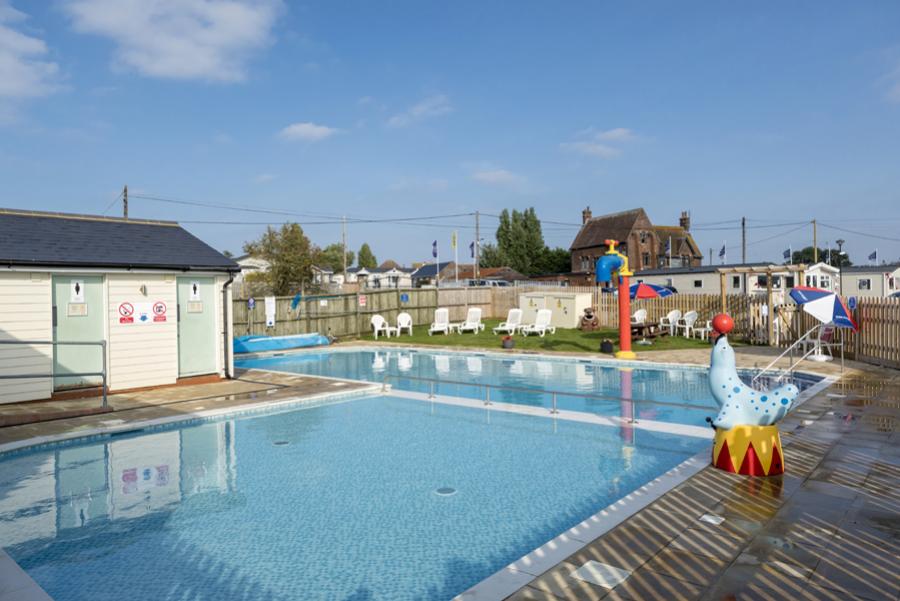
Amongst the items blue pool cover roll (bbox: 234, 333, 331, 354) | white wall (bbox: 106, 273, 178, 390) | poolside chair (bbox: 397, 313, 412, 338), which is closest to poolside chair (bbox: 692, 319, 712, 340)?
poolside chair (bbox: 397, 313, 412, 338)

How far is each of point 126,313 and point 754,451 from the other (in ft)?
39.3

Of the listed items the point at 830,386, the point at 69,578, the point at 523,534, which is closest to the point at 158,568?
the point at 69,578

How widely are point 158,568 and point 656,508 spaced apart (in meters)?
4.57

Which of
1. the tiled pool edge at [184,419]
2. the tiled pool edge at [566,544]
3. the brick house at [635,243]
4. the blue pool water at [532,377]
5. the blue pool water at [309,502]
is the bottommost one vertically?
the blue pool water at [309,502]

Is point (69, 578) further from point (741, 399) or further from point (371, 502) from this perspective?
point (741, 399)

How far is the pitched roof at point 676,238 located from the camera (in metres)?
58.1

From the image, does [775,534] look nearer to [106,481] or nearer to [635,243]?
[106,481]

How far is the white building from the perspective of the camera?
41.0 metres

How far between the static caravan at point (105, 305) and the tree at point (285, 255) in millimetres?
25369

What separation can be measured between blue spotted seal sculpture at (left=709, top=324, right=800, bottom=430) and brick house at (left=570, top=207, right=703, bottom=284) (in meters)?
47.3

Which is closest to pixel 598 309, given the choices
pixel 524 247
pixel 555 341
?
pixel 555 341

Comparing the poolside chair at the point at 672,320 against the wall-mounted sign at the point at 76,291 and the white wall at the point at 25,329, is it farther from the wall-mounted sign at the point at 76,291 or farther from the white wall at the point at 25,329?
the white wall at the point at 25,329

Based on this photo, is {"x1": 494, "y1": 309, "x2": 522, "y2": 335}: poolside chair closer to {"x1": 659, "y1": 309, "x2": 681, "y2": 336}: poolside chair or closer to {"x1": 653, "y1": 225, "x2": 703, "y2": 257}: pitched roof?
{"x1": 659, "y1": 309, "x2": 681, "y2": 336}: poolside chair

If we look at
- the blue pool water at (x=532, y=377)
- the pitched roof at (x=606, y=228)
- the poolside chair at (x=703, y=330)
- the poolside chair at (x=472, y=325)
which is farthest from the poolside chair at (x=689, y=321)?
the pitched roof at (x=606, y=228)
